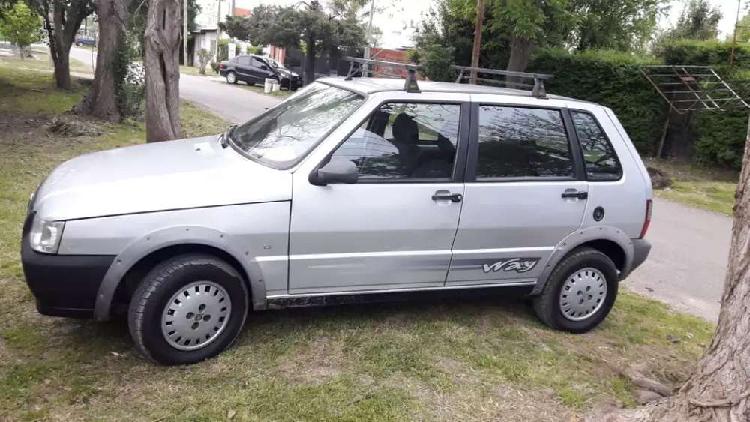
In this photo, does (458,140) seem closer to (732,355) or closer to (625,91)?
(732,355)

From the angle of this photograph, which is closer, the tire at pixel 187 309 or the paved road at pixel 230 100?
the tire at pixel 187 309

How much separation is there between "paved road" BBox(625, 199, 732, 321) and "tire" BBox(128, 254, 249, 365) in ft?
14.7

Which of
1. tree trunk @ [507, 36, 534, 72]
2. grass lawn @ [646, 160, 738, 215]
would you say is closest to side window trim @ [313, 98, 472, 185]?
grass lawn @ [646, 160, 738, 215]

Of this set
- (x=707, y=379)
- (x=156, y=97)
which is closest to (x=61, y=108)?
(x=156, y=97)

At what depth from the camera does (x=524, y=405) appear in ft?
12.4

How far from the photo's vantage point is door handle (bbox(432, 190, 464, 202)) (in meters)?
4.14

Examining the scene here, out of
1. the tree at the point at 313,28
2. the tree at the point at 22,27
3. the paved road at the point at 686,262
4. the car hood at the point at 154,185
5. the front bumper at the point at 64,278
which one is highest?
the tree at the point at 313,28

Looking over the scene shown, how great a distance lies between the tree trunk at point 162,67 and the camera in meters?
8.81

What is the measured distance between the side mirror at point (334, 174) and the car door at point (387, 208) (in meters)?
0.05

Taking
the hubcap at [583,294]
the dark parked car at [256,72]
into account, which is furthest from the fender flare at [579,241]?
the dark parked car at [256,72]

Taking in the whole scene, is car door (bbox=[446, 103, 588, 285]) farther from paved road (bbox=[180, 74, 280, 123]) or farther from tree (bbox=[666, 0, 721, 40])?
tree (bbox=[666, 0, 721, 40])

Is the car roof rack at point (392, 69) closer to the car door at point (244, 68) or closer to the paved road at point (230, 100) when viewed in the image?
the paved road at point (230, 100)

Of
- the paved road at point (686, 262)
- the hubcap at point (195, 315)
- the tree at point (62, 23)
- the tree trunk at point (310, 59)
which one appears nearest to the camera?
the hubcap at point (195, 315)

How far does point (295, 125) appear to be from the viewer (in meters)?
4.43
